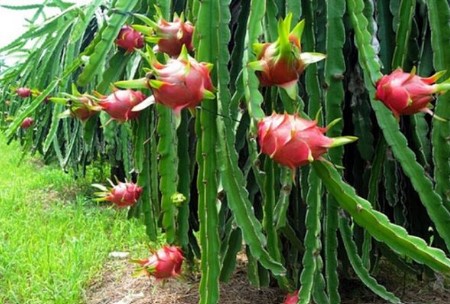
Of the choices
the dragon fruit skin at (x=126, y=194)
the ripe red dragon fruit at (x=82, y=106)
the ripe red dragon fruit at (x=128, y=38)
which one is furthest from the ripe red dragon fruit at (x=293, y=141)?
the dragon fruit skin at (x=126, y=194)

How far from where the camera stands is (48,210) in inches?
132

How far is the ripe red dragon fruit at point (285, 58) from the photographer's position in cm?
69

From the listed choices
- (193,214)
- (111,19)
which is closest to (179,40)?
(111,19)

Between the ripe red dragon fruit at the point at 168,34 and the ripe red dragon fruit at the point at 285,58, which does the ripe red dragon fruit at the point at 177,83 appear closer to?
the ripe red dragon fruit at the point at 285,58

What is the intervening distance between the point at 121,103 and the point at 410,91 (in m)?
0.48

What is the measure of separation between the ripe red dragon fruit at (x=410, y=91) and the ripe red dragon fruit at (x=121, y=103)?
44 centimetres

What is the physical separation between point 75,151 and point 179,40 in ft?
7.92

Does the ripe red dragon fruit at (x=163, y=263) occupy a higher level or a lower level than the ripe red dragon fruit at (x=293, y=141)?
lower

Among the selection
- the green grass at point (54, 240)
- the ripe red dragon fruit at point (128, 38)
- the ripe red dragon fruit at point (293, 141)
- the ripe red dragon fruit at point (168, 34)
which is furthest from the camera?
the green grass at point (54, 240)

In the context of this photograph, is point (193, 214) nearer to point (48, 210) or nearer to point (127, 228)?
point (127, 228)

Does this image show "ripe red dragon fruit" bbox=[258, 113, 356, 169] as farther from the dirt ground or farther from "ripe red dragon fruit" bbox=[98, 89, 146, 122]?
the dirt ground

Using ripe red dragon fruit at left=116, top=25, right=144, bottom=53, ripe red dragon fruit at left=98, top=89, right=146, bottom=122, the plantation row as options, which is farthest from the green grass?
ripe red dragon fruit at left=98, top=89, right=146, bottom=122

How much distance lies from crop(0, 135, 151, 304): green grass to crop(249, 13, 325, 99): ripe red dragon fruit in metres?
1.51

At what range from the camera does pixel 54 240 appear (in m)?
2.67
